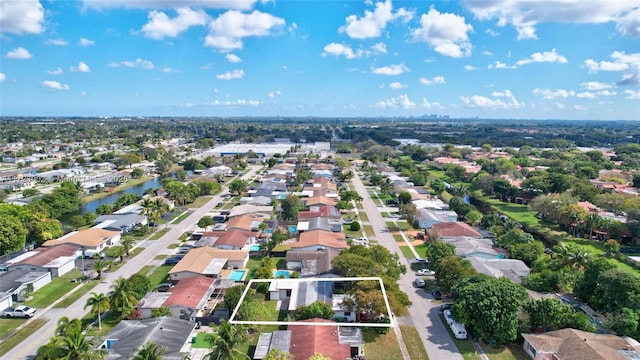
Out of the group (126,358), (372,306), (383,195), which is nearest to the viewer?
(126,358)

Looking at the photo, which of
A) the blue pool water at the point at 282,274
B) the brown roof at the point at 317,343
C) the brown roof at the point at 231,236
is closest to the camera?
the brown roof at the point at 317,343

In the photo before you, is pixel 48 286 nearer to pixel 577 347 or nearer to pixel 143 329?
pixel 143 329

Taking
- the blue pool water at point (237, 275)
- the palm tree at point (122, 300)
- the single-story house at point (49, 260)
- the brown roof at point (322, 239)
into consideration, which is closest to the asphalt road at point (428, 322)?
the brown roof at point (322, 239)

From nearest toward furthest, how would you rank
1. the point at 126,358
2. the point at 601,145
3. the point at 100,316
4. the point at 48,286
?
1. the point at 126,358
2. the point at 100,316
3. the point at 48,286
4. the point at 601,145

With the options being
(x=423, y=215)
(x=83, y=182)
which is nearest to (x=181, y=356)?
(x=423, y=215)

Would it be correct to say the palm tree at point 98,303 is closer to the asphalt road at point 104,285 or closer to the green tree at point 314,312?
the asphalt road at point 104,285
